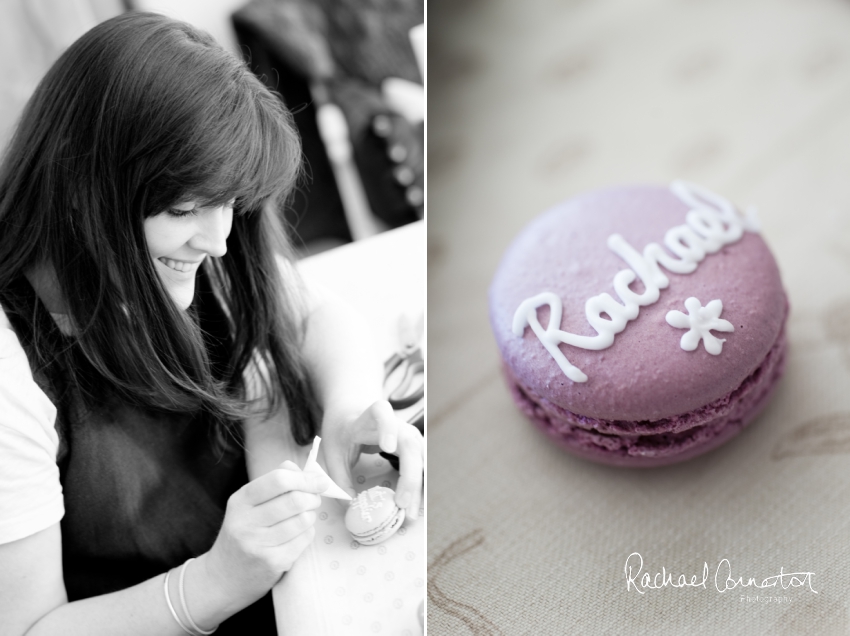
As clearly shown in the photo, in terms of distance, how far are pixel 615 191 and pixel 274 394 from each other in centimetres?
44

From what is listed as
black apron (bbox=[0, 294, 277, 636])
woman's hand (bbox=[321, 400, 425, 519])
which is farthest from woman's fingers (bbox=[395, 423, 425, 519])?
black apron (bbox=[0, 294, 277, 636])

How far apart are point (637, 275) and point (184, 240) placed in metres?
0.42

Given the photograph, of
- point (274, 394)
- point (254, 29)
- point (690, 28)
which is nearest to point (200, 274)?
point (274, 394)

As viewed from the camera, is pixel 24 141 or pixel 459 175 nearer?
pixel 24 141

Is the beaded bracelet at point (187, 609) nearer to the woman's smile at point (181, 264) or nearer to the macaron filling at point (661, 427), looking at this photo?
the woman's smile at point (181, 264)

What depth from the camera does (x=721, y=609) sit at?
675 millimetres

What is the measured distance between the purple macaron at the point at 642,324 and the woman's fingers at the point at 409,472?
147 mm

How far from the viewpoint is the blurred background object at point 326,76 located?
2.16ft

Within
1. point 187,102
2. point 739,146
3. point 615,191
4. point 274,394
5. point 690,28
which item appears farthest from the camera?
point 690,28

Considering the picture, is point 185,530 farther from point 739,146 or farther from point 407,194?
point 739,146

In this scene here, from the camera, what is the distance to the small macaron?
0.60 metres

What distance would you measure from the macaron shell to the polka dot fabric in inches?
8.2

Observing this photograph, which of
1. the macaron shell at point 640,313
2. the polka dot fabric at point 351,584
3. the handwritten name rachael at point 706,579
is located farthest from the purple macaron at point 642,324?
the polka dot fabric at point 351,584

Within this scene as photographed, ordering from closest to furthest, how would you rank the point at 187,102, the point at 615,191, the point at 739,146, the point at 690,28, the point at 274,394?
the point at 187,102 → the point at 274,394 → the point at 615,191 → the point at 739,146 → the point at 690,28
